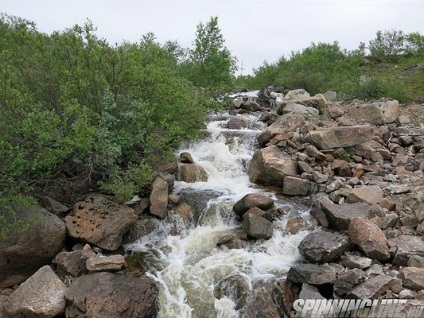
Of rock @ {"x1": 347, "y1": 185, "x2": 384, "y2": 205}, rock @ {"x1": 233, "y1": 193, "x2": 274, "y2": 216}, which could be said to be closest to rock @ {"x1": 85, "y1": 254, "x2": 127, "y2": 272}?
rock @ {"x1": 233, "y1": 193, "x2": 274, "y2": 216}

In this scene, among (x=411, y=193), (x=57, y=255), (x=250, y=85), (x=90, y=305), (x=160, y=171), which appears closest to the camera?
(x=90, y=305)

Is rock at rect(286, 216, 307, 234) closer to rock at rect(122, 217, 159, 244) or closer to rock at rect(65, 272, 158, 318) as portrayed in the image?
rock at rect(122, 217, 159, 244)

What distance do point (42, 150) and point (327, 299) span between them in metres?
6.53

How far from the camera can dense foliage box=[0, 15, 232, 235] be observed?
7383 mm

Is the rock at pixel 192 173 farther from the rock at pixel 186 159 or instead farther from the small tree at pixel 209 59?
the small tree at pixel 209 59

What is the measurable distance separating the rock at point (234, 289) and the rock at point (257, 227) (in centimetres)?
135

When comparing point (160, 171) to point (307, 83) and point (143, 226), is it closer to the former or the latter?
point (143, 226)

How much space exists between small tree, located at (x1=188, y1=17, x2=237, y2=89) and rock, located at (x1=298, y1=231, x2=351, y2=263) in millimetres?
15079

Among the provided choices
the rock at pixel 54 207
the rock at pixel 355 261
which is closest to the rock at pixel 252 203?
the rock at pixel 355 261

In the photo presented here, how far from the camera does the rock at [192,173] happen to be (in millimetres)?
11016

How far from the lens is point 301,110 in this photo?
14469 mm

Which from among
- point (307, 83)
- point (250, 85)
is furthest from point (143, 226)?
point (250, 85)

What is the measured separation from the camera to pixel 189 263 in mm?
7578

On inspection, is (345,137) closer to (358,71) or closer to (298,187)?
(298,187)
